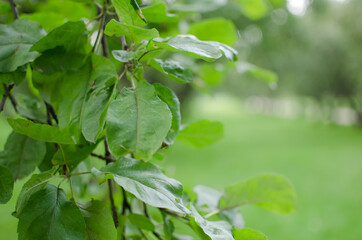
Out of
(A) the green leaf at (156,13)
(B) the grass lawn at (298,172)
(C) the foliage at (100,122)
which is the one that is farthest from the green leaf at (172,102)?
(B) the grass lawn at (298,172)

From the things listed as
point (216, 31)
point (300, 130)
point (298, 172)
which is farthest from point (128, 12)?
point (300, 130)

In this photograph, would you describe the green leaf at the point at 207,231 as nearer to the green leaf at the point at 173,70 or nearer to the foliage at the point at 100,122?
the foliage at the point at 100,122

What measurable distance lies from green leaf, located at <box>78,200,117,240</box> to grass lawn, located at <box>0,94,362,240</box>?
1.23 feet

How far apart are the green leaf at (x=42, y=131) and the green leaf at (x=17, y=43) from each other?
0.32 feet

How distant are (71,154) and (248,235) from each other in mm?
290

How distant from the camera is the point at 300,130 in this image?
45.1 feet

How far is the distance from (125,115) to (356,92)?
13.0 meters

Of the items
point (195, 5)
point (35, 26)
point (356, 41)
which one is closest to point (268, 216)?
point (195, 5)

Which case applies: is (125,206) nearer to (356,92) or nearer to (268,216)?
(268,216)

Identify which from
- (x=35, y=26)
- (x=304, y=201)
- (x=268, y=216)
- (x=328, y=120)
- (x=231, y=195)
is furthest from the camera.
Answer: (x=328, y=120)

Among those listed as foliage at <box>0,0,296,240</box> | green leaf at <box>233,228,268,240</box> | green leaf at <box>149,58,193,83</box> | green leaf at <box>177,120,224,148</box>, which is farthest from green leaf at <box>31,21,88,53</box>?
green leaf at <box>233,228,268,240</box>

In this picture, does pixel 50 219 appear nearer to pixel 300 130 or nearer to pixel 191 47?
pixel 191 47

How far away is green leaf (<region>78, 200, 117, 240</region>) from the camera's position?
44 centimetres

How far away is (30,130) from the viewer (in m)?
0.41
